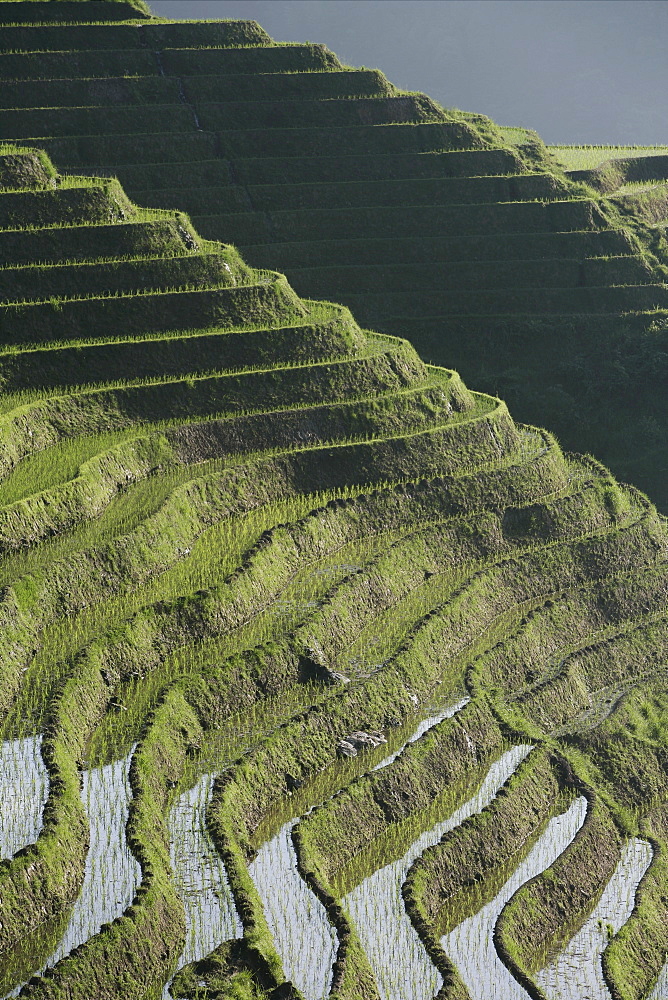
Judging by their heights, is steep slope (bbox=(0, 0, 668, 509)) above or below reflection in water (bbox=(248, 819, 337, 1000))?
above

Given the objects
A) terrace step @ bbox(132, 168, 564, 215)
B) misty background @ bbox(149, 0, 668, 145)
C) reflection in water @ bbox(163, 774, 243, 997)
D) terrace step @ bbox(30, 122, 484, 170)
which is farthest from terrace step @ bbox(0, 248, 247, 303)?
misty background @ bbox(149, 0, 668, 145)

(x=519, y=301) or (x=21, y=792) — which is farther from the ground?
(x=519, y=301)

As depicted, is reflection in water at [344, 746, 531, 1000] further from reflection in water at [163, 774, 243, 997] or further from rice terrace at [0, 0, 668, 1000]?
reflection in water at [163, 774, 243, 997]

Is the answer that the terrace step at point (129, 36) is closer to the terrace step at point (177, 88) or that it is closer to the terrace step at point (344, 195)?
the terrace step at point (177, 88)

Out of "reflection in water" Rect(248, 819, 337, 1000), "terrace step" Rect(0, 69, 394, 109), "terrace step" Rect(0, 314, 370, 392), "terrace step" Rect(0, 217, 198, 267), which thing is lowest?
"reflection in water" Rect(248, 819, 337, 1000)

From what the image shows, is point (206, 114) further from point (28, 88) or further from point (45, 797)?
point (45, 797)

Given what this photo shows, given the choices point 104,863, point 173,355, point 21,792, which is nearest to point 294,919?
point 104,863

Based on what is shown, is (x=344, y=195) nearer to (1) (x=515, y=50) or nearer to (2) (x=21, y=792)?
(2) (x=21, y=792)
